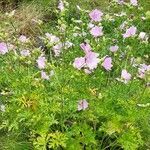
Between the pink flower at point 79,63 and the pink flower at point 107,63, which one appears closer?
the pink flower at point 79,63

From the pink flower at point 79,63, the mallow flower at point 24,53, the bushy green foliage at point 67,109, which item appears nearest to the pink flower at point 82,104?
the bushy green foliage at point 67,109

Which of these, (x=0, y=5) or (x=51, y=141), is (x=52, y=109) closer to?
(x=51, y=141)

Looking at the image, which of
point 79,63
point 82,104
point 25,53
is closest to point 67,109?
point 82,104

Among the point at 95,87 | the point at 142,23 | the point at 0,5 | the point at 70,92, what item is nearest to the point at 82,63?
the point at 70,92

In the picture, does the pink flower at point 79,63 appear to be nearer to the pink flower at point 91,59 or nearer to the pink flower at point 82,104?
the pink flower at point 91,59

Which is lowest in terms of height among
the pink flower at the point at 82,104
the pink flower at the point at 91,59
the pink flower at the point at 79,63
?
the pink flower at the point at 82,104

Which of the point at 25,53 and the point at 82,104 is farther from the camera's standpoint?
the point at 25,53

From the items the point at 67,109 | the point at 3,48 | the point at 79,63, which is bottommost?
the point at 67,109

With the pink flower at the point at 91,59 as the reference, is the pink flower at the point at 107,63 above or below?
below

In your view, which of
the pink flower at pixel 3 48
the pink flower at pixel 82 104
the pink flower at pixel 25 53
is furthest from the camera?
the pink flower at pixel 25 53

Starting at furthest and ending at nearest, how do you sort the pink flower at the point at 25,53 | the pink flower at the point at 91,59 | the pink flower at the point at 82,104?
the pink flower at the point at 25,53
the pink flower at the point at 82,104
the pink flower at the point at 91,59

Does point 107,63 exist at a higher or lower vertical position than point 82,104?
higher

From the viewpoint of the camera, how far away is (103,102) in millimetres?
3482

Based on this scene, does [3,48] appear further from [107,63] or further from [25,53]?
[107,63]
